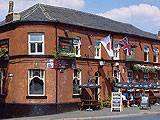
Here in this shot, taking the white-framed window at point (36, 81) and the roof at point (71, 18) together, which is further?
the roof at point (71, 18)

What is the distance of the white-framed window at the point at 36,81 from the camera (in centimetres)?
3478

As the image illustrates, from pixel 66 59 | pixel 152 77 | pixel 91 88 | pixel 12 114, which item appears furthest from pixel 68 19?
pixel 152 77

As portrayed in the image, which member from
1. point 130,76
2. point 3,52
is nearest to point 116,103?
point 130,76

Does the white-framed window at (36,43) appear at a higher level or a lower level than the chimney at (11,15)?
lower

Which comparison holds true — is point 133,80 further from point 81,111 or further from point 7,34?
point 7,34

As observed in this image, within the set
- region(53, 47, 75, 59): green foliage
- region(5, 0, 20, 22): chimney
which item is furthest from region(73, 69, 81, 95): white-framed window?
region(5, 0, 20, 22): chimney

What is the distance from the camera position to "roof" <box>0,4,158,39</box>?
35875 mm

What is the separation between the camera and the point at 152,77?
4822 centimetres

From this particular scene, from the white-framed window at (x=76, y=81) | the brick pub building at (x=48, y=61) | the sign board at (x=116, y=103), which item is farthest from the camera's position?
the white-framed window at (x=76, y=81)

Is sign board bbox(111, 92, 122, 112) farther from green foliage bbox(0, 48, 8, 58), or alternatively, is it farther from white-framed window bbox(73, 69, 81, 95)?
green foliage bbox(0, 48, 8, 58)

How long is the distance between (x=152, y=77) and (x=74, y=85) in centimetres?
1421

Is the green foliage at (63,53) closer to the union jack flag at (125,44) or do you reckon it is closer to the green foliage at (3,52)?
the green foliage at (3,52)

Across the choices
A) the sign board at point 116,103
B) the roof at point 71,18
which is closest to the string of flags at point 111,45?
the roof at point 71,18

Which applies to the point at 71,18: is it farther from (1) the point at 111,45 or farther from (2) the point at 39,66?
(2) the point at 39,66
